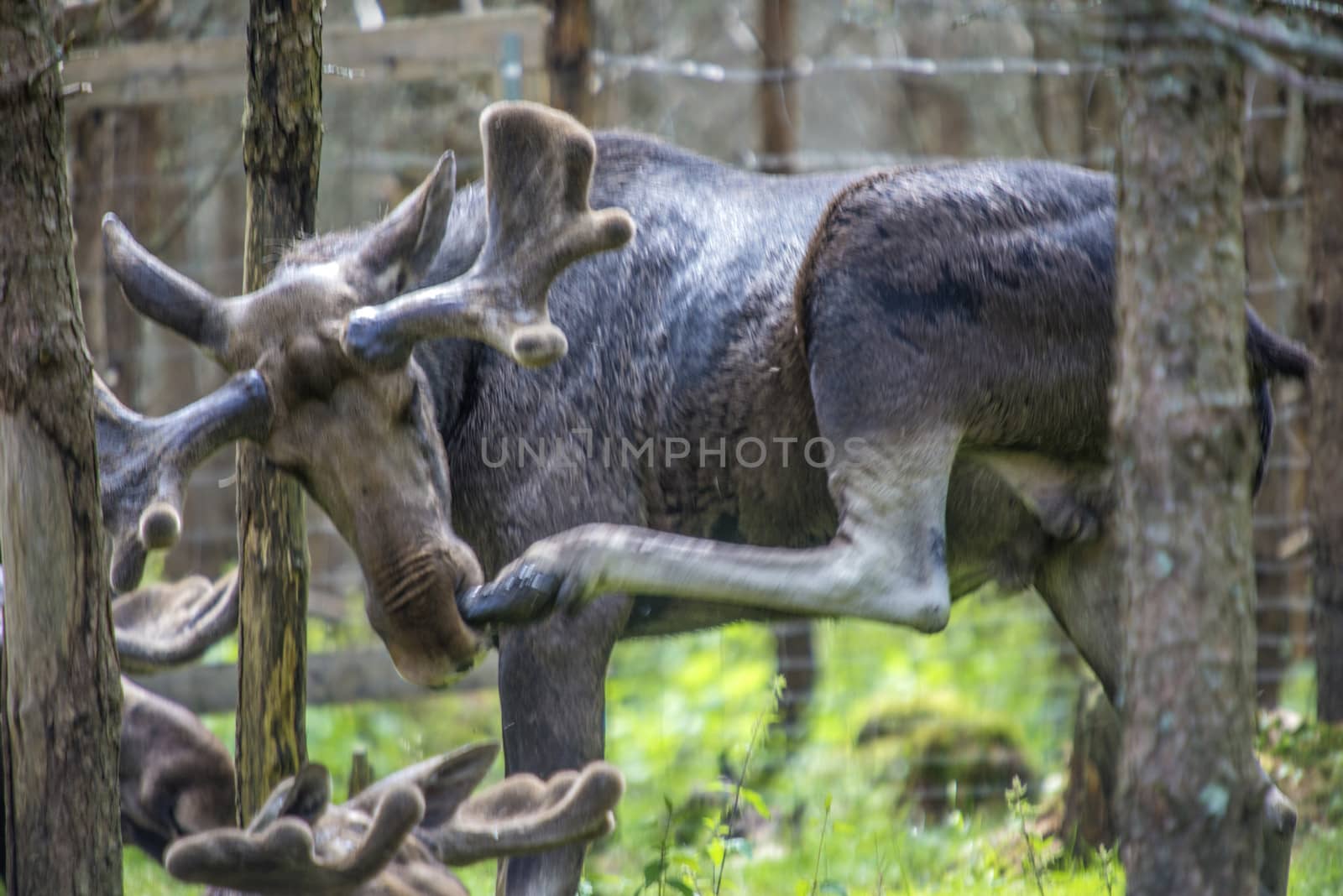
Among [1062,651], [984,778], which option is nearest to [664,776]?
[984,778]

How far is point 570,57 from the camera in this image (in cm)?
581

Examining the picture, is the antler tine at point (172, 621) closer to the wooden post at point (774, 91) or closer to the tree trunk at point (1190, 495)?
the tree trunk at point (1190, 495)

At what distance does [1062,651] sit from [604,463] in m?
4.04

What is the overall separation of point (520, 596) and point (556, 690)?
0.52m

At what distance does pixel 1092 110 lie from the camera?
27.6 ft

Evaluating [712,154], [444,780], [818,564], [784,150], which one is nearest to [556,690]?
[444,780]

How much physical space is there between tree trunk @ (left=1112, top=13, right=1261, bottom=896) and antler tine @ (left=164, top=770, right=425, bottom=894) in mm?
1255

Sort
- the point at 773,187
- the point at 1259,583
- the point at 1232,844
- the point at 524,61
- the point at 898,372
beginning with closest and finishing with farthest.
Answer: the point at 1232,844 < the point at 898,372 < the point at 773,187 < the point at 524,61 < the point at 1259,583

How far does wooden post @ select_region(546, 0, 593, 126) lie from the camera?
5785 millimetres

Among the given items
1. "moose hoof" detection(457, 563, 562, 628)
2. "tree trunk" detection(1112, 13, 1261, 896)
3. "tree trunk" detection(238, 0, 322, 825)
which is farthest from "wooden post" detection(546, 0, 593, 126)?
"tree trunk" detection(1112, 13, 1261, 896)

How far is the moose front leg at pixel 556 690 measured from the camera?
145 inches

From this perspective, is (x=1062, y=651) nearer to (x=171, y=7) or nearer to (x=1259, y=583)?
(x=1259, y=583)

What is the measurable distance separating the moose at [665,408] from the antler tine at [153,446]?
0.04 ft

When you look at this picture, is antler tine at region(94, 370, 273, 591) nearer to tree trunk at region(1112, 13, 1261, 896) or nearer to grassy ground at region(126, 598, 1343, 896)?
grassy ground at region(126, 598, 1343, 896)
